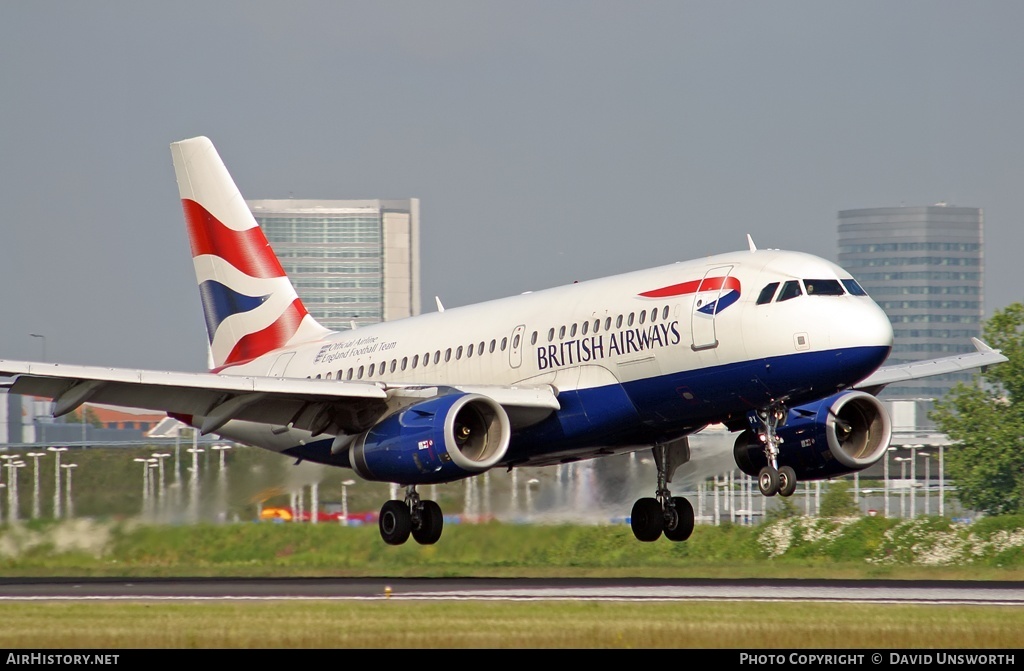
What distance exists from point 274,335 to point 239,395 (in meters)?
7.75

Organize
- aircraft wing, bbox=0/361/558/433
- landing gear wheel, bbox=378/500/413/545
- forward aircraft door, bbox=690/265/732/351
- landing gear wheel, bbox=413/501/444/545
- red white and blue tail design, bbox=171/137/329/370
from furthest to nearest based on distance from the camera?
red white and blue tail design, bbox=171/137/329/370 < landing gear wheel, bbox=413/501/444/545 < landing gear wheel, bbox=378/500/413/545 < aircraft wing, bbox=0/361/558/433 < forward aircraft door, bbox=690/265/732/351

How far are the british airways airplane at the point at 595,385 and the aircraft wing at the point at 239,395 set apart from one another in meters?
0.05

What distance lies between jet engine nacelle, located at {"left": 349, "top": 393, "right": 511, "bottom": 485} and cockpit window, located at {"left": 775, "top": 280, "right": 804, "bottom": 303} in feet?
20.8

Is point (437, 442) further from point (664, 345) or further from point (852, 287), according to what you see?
point (852, 287)

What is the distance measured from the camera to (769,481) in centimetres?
3103

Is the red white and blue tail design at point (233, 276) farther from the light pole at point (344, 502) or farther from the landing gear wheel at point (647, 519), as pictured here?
the landing gear wheel at point (647, 519)

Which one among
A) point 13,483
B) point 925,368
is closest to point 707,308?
point 925,368

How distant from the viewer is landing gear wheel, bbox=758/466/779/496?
30872 mm

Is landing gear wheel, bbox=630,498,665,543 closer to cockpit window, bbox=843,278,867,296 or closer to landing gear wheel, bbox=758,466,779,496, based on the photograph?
landing gear wheel, bbox=758,466,779,496

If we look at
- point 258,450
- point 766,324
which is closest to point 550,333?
point 766,324

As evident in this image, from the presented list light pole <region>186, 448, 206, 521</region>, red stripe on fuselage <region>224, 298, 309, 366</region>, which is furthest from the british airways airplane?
light pole <region>186, 448, 206, 521</region>

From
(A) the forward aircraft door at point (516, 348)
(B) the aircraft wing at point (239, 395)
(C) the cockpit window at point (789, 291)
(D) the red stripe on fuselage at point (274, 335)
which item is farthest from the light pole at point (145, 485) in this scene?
(C) the cockpit window at point (789, 291)

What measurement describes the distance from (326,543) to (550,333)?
12.3m

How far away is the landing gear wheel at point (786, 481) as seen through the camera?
3062 centimetres
